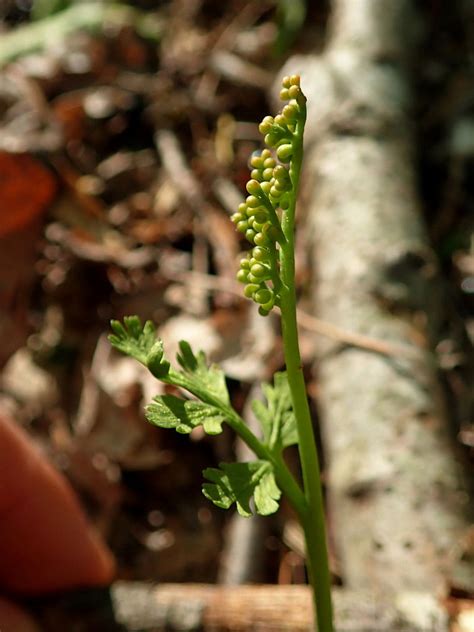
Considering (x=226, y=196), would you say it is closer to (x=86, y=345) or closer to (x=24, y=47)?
(x=86, y=345)

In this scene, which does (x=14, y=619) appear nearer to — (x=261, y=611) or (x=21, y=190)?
(x=261, y=611)

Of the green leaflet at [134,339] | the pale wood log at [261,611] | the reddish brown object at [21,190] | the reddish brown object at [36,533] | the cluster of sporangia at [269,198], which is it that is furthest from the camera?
the reddish brown object at [21,190]

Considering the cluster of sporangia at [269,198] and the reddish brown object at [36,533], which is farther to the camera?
the reddish brown object at [36,533]

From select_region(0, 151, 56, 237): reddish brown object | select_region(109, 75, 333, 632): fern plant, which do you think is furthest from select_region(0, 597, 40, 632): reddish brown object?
select_region(0, 151, 56, 237): reddish brown object

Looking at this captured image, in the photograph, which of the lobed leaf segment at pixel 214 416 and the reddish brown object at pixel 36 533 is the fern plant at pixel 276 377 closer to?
the lobed leaf segment at pixel 214 416

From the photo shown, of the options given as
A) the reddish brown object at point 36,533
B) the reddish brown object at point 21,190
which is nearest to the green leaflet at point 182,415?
the reddish brown object at point 36,533

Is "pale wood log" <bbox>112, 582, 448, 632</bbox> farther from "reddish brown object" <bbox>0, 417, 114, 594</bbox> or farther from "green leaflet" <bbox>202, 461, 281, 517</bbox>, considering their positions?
"green leaflet" <bbox>202, 461, 281, 517</bbox>
